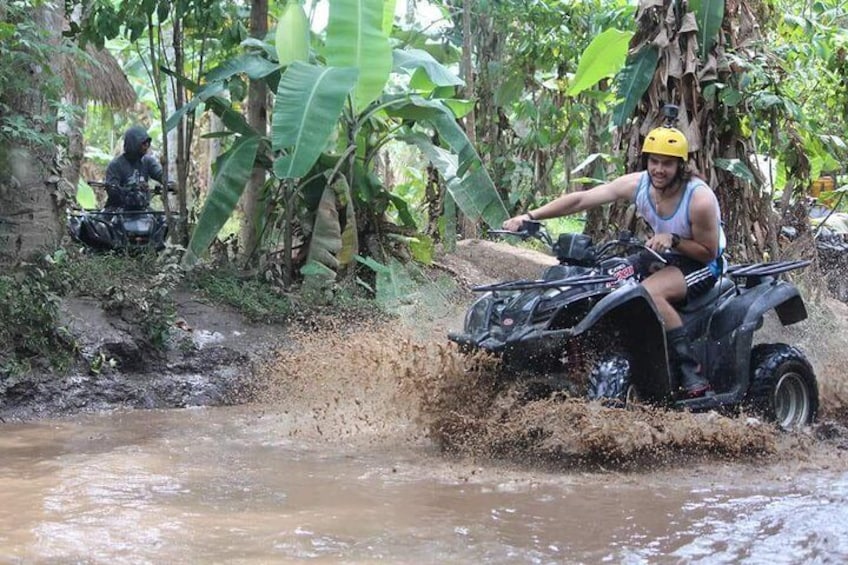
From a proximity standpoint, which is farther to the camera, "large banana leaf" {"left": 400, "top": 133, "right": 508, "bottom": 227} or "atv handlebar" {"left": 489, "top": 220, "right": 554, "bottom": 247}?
"large banana leaf" {"left": 400, "top": 133, "right": 508, "bottom": 227}

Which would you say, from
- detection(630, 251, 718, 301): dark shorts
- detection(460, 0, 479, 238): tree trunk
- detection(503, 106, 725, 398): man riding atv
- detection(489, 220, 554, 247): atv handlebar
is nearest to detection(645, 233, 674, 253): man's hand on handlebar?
detection(503, 106, 725, 398): man riding atv

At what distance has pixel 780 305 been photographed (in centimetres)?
687

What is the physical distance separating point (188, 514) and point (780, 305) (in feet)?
13.0

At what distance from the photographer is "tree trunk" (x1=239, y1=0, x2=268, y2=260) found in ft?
36.7

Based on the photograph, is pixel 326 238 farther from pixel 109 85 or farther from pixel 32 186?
pixel 109 85

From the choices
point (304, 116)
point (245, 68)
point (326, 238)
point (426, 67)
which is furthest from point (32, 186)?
point (426, 67)

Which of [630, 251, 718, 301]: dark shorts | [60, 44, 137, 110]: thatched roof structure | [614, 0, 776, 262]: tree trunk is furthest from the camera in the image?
[60, 44, 137, 110]: thatched roof structure

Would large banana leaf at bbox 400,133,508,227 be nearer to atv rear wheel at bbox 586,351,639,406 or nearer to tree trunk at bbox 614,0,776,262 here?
tree trunk at bbox 614,0,776,262

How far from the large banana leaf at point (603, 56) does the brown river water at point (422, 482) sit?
4.07 m

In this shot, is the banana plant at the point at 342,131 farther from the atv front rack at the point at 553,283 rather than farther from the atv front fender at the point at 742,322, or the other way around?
the atv front fender at the point at 742,322

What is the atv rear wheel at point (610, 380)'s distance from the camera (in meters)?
5.76

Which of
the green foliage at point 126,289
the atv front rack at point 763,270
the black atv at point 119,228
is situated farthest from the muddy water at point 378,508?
the black atv at point 119,228

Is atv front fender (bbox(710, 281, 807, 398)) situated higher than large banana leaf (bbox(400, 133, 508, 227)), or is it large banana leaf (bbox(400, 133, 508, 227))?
large banana leaf (bbox(400, 133, 508, 227))

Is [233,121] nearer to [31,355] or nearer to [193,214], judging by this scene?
[193,214]
